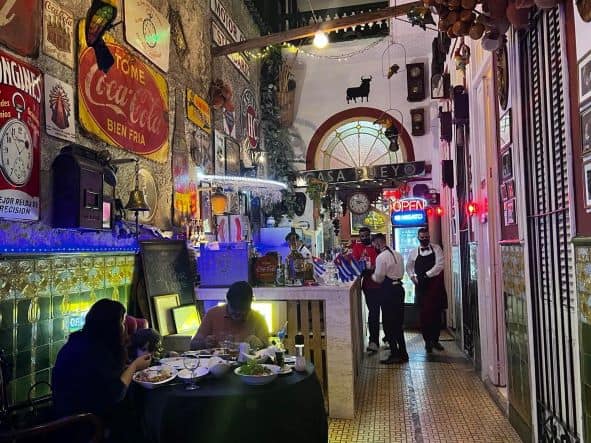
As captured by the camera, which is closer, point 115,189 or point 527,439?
point 527,439

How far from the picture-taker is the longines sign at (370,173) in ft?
33.3

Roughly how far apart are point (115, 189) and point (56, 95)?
39.2 inches

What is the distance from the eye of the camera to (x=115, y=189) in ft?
14.0

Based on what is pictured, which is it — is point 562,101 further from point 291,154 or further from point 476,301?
point 291,154

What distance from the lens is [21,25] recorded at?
125 inches

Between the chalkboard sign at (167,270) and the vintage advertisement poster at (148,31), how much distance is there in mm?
1966

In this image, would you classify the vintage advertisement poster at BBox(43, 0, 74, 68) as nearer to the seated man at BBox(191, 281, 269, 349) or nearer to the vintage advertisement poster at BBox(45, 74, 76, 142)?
the vintage advertisement poster at BBox(45, 74, 76, 142)

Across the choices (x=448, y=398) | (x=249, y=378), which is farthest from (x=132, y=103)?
(x=448, y=398)

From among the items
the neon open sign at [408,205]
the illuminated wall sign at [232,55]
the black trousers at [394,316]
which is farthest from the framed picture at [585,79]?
the neon open sign at [408,205]

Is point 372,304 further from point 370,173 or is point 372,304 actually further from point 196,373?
point 196,373

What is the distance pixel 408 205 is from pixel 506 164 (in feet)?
19.1

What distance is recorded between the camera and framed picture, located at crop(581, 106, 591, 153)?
238 cm

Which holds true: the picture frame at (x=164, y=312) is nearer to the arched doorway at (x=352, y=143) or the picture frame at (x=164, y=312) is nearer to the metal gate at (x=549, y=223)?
the metal gate at (x=549, y=223)

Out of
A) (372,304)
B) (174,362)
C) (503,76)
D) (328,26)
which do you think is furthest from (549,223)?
(372,304)
